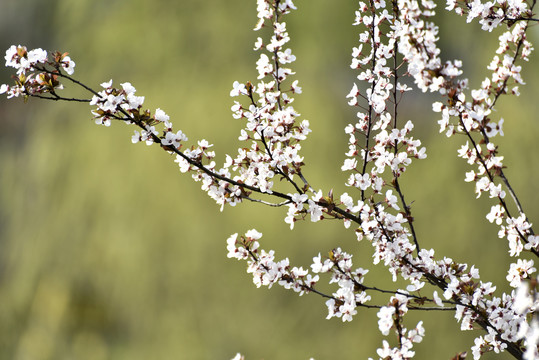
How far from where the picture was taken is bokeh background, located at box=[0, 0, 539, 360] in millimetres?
4148

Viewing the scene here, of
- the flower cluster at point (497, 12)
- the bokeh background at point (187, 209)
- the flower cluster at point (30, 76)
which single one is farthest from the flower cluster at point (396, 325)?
the bokeh background at point (187, 209)

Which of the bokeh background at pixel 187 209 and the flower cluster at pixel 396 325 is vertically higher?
the bokeh background at pixel 187 209

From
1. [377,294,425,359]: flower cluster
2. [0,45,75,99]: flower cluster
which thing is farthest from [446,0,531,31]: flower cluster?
[0,45,75,99]: flower cluster

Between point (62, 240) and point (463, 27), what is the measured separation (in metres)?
3.84

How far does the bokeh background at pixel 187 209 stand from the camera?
4148mm

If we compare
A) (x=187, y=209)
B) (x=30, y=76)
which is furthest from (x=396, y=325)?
(x=187, y=209)

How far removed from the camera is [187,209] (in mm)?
4410

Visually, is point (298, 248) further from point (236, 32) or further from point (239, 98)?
point (236, 32)

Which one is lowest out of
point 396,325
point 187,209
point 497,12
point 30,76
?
point 396,325

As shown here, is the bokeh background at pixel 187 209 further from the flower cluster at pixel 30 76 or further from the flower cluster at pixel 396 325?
the flower cluster at pixel 30 76

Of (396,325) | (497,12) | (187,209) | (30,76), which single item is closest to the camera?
(396,325)

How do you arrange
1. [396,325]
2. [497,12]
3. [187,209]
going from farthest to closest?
[187,209] → [497,12] → [396,325]

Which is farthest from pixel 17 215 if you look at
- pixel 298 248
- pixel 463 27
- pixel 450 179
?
pixel 463 27

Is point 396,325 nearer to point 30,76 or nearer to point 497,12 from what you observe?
point 497,12
